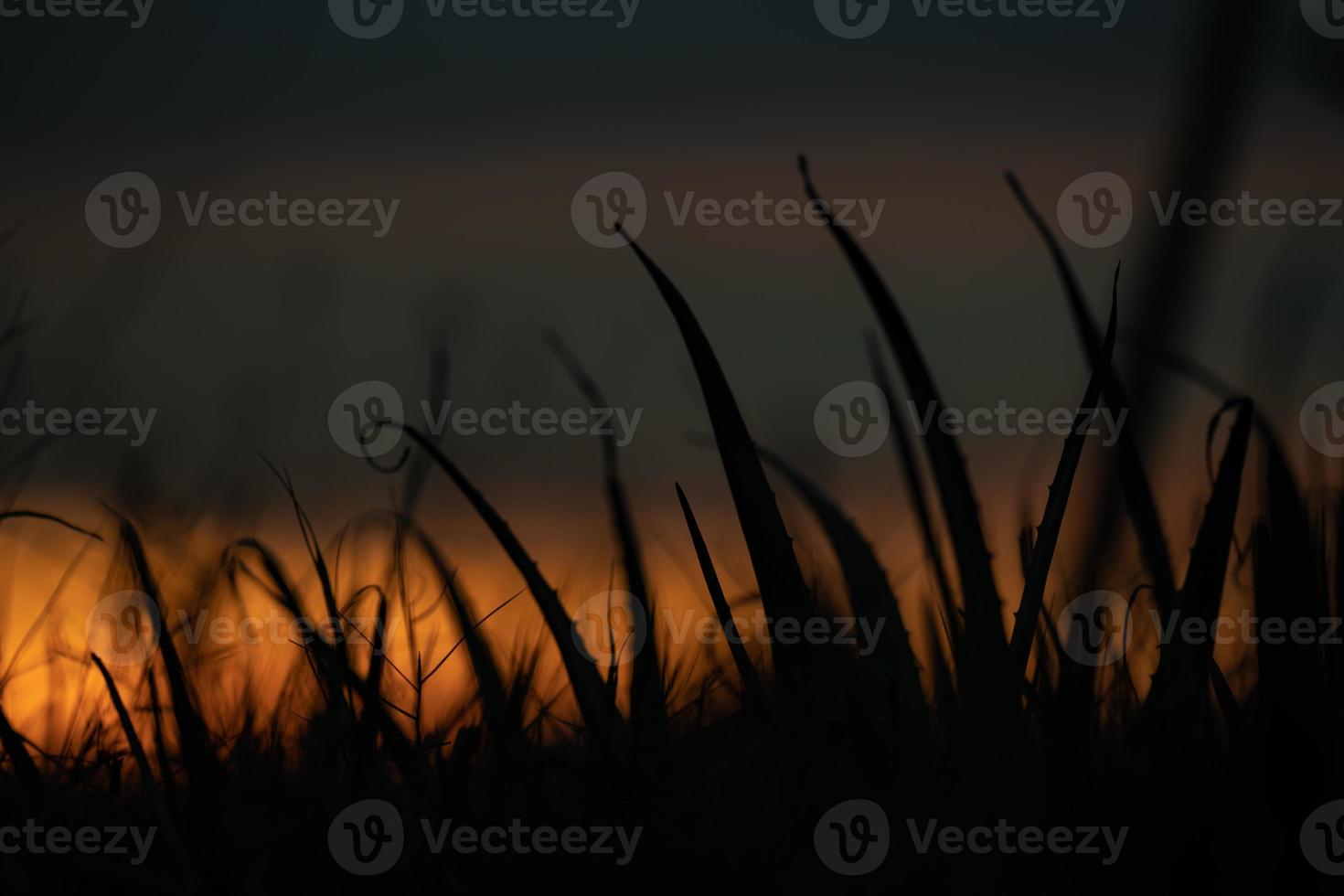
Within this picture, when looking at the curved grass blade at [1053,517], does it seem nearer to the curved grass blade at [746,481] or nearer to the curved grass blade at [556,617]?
the curved grass blade at [746,481]

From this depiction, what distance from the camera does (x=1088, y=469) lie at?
3.07ft

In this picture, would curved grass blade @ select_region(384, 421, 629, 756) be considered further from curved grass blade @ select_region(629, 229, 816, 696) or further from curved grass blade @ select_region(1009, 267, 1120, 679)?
curved grass blade @ select_region(1009, 267, 1120, 679)

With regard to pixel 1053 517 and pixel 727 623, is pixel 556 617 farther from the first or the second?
pixel 1053 517

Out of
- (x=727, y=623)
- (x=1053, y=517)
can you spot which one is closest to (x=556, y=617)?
(x=727, y=623)

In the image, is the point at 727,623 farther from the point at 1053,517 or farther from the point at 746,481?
the point at 1053,517

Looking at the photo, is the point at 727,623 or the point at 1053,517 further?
the point at 727,623

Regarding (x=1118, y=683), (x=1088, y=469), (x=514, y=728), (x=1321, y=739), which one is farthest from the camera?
(x=1118, y=683)

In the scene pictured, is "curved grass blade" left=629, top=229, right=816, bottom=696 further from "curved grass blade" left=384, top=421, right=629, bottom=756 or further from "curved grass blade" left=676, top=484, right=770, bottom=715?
"curved grass blade" left=384, top=421, right=629, bottom=756

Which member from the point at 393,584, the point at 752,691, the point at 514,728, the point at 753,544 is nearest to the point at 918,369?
the point at 753,544

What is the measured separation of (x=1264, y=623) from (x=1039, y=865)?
0.26 metres

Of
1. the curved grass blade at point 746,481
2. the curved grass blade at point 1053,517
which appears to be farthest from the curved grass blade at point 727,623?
the curved grass blade at point 1053,517

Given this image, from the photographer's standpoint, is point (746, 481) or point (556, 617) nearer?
point (746, 481)

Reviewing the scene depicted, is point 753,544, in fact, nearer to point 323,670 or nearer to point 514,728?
point 514,728

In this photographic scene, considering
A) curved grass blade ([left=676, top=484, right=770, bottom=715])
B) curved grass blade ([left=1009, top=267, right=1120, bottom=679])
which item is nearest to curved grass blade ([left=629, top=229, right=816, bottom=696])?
curved grass blade ([left=676, top=484, right=770, bottom=715])
